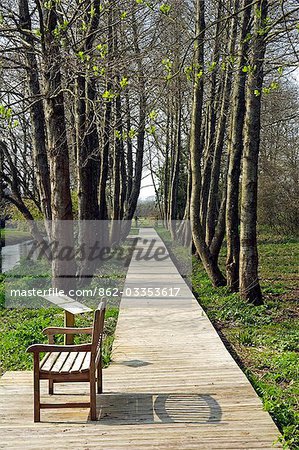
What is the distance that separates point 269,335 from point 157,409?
3490 millimetres

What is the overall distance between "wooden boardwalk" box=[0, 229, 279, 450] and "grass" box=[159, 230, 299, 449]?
203 mm

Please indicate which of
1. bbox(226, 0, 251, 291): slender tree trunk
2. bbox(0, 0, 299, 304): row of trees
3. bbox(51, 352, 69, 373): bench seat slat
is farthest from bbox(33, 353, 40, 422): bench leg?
bbox(226, 0, 251, 291): slender tree trunk

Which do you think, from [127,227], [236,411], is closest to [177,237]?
[127,227]

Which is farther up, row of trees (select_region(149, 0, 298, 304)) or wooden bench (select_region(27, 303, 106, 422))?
row of trees (select_region(149, 0, 298, 304))

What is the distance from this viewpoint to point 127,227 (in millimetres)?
27141

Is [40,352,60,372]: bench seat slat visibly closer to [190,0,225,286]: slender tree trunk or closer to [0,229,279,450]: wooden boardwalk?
[0,229,279,450]: wooden boardwalk

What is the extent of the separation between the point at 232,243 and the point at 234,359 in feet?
15.4

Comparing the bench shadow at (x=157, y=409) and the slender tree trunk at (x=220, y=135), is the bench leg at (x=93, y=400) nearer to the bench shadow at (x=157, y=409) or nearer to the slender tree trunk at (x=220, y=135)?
the bench shadow at (x=157, y=409)

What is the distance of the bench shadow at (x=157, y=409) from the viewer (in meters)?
4.62

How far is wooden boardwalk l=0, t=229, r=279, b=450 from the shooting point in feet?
13.8

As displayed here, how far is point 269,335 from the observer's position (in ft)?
26.0

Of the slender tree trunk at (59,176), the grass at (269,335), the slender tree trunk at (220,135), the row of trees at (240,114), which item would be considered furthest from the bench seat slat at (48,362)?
the slender tree trunk at (220,135)

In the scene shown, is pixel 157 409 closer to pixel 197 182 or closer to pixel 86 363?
pixel 86 363

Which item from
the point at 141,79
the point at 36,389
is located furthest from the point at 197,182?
the point at 36,389
